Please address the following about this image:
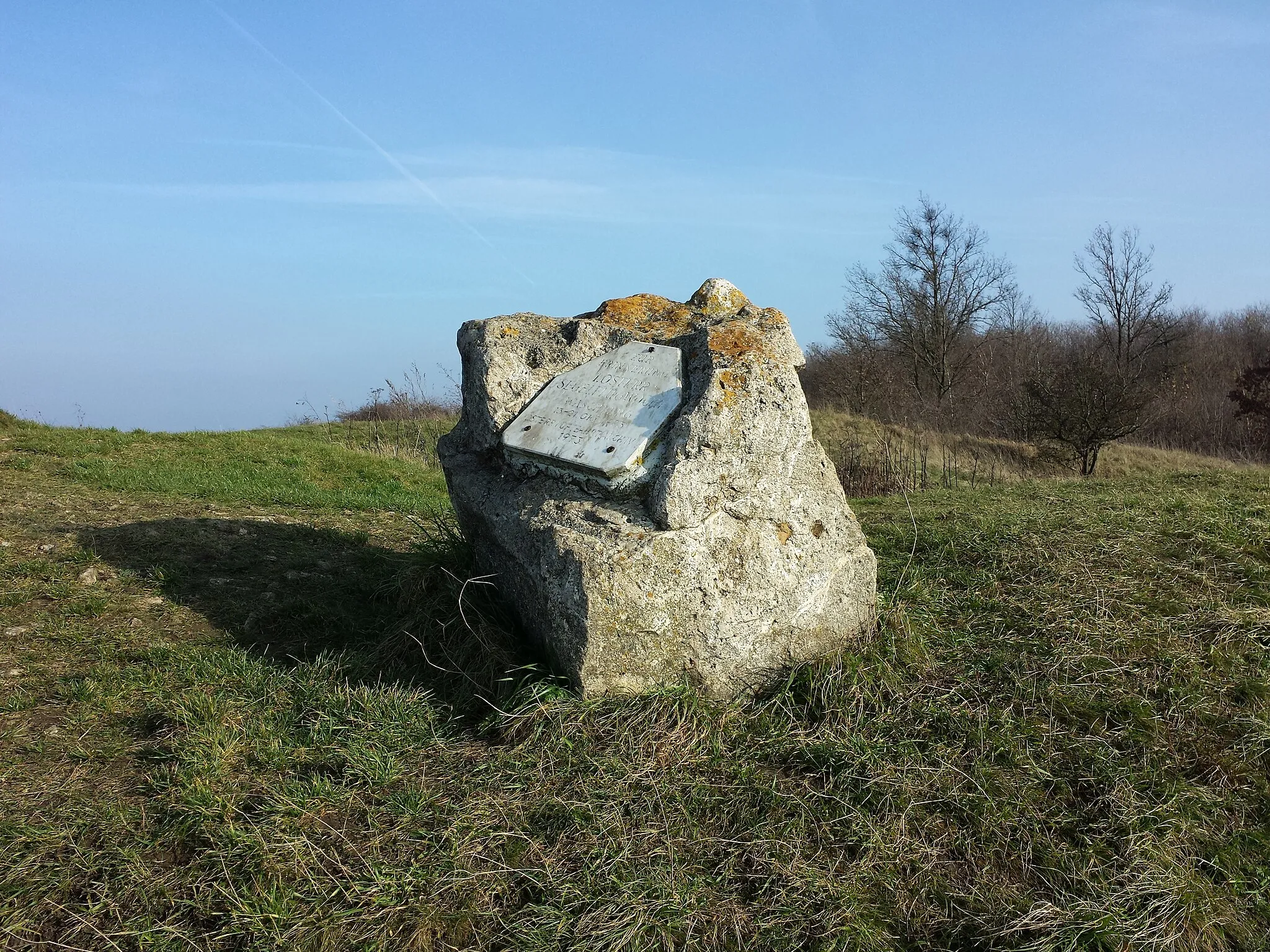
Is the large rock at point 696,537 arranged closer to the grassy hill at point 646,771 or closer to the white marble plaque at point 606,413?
the white marble plaque at point 606,413

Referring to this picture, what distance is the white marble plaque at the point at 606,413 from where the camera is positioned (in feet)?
13.6

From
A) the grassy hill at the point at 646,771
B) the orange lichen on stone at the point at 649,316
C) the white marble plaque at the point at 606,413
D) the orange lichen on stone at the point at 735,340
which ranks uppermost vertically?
the orange lichen on stone at the point at 649,316

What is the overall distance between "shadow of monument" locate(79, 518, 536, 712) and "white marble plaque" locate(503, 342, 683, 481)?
0.85 meters

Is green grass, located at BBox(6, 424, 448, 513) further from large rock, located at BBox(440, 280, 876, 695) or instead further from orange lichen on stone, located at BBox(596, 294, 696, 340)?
large rock, located at BBox(440, 280, 876, 695)

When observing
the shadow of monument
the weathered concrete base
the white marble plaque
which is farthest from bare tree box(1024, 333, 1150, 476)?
the shadow of monument

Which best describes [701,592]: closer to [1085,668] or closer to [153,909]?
[1085,668]

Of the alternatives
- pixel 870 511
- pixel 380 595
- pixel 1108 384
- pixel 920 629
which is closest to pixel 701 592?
pixel 920 629

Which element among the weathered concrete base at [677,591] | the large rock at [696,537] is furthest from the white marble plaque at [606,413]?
the weathered concrete base at [677,591]

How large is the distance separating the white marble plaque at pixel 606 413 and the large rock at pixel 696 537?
8 centimetres

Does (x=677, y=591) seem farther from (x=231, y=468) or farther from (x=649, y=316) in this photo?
(x=231, y=468)

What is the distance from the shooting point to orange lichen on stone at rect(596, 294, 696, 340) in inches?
201

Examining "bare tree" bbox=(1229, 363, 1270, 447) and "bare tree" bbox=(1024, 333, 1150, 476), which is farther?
"bare tree" bbox=(1229, 363, 1270, 447)

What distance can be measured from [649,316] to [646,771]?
2.87 metres

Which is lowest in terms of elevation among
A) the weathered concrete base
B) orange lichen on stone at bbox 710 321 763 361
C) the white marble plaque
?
the weathered concrete base
